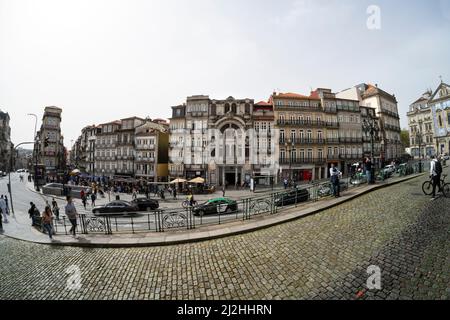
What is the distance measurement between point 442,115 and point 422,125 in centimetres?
1921

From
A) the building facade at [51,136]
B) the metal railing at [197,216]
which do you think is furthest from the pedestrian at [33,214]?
the building facade at [51,136]

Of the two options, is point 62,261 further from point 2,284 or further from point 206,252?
point 206,252

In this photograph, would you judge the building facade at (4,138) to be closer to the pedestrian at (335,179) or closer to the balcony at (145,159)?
the balcony at (145,159)

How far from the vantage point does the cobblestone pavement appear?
170 inches

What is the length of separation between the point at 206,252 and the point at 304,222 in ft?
14.3

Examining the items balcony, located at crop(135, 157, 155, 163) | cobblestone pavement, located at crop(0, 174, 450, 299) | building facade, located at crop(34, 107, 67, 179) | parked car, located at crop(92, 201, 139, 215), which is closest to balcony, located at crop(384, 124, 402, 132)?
cobblestone pavement, located at crop(0, 174, 450, 299)

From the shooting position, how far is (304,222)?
793 centimetres

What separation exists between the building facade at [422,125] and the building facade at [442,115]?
33.0 feet

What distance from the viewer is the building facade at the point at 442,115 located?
39.7m

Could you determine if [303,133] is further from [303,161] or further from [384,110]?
[384,110]

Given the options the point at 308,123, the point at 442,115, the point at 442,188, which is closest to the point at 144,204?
the point at 442,188

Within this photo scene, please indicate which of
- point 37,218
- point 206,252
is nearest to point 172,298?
point 206,252

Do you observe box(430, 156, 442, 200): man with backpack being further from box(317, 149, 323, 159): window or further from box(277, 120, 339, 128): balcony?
box(317, 149, 323, 159): window

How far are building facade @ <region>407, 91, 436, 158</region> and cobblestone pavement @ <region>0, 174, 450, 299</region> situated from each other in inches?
2585
